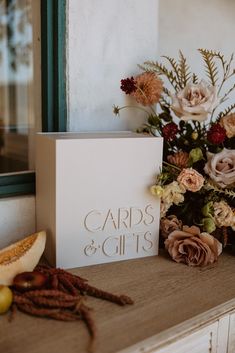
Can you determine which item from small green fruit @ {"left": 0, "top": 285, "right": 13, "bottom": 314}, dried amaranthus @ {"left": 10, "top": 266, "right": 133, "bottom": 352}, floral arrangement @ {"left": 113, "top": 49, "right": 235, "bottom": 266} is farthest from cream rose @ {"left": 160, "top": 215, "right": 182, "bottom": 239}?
small green fruit @ {"left": 0, "top": 285, "right": 13, "bottom": 314}

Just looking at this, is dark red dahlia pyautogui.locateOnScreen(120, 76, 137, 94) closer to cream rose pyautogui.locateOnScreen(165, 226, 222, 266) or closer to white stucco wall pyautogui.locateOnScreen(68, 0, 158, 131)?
white stucco wall pyautogui.locateOnScreen(68, 0, 158, 131)

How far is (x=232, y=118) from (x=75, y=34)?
471 mm

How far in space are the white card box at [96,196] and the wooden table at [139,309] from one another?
0.16 ft

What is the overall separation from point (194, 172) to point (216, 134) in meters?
0.12

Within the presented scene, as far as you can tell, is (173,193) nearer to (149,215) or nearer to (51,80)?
(149,215)

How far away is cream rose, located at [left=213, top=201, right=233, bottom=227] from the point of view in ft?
3.58

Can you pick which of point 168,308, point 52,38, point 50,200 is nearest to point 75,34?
point 52,38

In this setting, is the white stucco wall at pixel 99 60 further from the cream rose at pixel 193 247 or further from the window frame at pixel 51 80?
the cream rose at pixel 193 247

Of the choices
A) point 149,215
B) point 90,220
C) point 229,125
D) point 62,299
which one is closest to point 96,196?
point 90,220

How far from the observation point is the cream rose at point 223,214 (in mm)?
1091

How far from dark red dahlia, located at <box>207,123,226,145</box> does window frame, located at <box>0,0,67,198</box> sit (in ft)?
1.28

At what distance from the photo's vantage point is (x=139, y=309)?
0.85m

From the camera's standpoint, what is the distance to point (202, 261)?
1066mm

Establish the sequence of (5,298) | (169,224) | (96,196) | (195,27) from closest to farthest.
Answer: (5,298) → (96,196) → (169,224) → (195,27)
